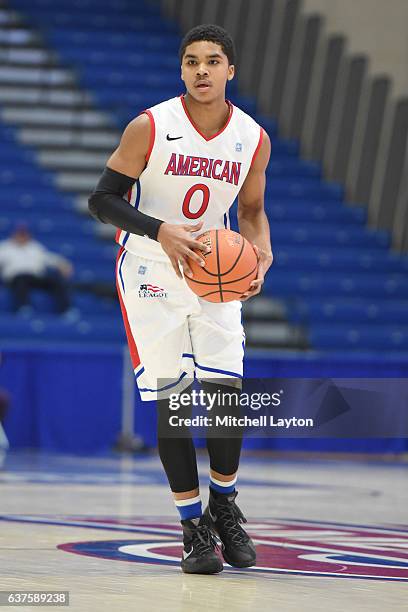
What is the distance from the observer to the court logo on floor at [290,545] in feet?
14.7

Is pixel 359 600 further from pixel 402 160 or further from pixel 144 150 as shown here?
pixel 402 160

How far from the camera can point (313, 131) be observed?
65.1ft

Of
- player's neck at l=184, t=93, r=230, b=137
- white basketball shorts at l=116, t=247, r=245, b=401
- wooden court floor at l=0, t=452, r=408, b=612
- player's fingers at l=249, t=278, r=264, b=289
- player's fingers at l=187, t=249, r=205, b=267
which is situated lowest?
wooden court floor at l=0, t=452, r=408, b=612

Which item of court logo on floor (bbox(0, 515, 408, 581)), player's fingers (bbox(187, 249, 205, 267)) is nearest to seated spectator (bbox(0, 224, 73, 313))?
court logo on floor (bbox(0, 515, 408, 581))

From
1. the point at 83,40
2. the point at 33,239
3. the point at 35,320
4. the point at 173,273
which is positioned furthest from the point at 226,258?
the point at 83,40

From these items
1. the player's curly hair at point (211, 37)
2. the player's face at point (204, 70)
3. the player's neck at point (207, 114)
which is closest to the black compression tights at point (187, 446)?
the player's neck at point (207, 114)

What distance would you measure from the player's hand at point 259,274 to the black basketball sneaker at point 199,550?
81 cm

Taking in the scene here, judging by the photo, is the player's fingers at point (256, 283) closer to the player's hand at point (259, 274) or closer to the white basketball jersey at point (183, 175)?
the player's hand at point (259, 274)

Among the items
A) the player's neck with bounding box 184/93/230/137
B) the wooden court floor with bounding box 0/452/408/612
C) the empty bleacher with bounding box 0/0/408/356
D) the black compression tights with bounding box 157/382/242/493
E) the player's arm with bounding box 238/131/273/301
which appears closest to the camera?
the wooden court floor with bounding box 0/452/408/612

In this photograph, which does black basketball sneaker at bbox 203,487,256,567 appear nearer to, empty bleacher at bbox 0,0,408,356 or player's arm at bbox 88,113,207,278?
player's arm at bbox 88,113,207,278

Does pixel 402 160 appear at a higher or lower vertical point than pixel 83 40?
lower

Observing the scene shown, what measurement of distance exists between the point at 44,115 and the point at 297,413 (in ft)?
49.3

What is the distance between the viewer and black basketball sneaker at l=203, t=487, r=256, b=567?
4.47 meters

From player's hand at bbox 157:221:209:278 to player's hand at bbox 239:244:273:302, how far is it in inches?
8.7
